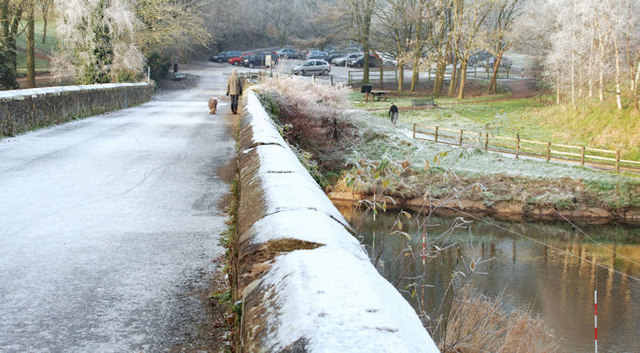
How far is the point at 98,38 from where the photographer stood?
3012 centimetres

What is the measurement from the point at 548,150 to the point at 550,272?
12507 mm

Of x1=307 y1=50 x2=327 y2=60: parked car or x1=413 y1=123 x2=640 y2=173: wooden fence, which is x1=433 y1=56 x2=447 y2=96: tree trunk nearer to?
x1=413 y1=123 x2=640 y2=173: wooden fence

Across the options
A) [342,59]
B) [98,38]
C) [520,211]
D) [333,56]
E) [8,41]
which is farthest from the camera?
[333,56]

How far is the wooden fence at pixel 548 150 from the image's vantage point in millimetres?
29016

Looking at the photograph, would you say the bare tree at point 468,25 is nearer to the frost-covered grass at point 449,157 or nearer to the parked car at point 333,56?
the frost-covered grass at point 449,157

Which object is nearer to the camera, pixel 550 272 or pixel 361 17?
pixel 550 272

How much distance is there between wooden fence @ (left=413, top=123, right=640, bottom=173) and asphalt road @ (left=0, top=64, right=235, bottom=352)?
777 inches

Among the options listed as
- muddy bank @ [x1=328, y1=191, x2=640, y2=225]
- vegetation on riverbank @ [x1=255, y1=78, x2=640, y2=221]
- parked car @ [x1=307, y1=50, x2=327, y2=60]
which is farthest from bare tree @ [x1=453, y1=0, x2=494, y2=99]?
parked car @ [x1=307, y1=50, x2=327, y2=60]

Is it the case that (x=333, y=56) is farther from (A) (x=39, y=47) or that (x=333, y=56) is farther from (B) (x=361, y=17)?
(A) (x=39, y=47)

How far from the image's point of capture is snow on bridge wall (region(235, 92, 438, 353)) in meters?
2.02

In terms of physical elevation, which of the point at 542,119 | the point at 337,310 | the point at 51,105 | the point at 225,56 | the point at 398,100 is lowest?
the point at 542,119

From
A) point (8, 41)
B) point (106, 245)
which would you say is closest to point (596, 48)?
point (8, 41)

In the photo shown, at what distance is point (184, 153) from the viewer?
1067 centimetres

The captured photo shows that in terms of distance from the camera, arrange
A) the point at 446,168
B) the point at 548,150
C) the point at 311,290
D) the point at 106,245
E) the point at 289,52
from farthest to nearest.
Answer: the point at 289,52, the point at 548,150, the point at 446,168, the point at 106,245, the point at 311,290
